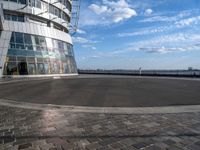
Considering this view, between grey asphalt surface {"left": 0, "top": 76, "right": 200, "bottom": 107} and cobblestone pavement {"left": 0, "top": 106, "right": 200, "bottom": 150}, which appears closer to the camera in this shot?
cobblestone pavement {"left": 0, "top": 106, "right": 200, "bottom": 150}

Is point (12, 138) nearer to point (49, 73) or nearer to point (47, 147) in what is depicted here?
point (47, 147)

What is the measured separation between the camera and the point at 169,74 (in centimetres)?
4178

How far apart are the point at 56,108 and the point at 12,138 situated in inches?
146

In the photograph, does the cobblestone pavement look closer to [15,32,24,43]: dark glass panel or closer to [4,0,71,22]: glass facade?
[15,32,24,43]: dark glass panel

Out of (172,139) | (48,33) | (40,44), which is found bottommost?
(172,139)

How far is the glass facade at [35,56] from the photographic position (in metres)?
30.5

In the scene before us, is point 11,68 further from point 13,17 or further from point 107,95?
point 107,95

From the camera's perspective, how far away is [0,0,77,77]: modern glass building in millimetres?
30172

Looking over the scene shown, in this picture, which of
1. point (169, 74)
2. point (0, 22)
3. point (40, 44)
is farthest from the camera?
point (169, 74)

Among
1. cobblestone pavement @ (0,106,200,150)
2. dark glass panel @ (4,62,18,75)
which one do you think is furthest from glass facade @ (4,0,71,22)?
cobblestone pavement @ (0,106,200,150)

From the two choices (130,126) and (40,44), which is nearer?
(130,126)

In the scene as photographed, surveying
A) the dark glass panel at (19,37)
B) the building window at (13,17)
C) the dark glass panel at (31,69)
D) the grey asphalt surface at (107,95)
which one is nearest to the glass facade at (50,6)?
the building window at (13,17)

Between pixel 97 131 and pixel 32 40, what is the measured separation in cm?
3111

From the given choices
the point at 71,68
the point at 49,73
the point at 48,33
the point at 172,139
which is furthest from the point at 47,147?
the point at 71,68
